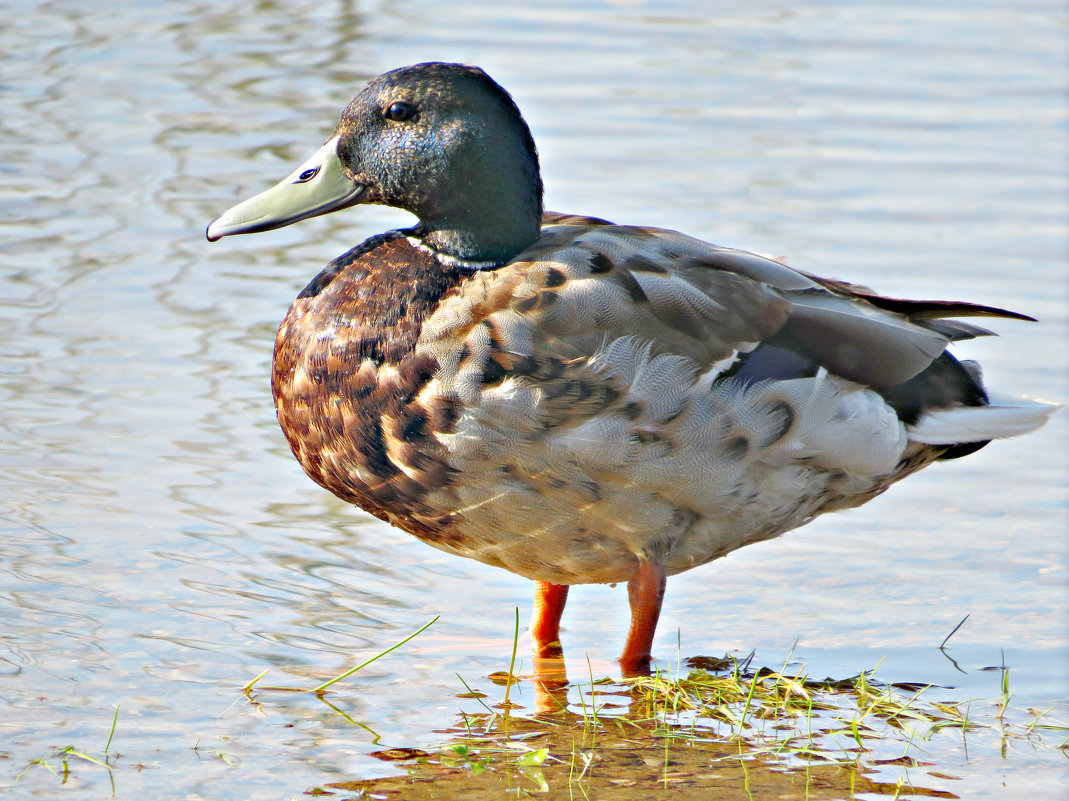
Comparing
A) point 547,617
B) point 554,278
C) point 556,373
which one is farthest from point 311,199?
point 547,617

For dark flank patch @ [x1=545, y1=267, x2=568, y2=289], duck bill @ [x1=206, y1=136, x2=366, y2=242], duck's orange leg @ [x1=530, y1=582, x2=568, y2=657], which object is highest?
duck bill @ [x1=206, y1=136, x2=366, y2=242]

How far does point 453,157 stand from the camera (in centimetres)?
427

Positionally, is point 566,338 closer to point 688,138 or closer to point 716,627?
point 716,627

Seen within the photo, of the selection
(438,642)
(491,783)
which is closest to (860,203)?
(438,642)

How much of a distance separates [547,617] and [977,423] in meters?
1.40

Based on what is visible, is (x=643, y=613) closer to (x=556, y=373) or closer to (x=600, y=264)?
(x=556, y=373)

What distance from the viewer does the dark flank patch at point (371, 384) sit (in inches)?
159

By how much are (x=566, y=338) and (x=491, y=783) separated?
3.66ft

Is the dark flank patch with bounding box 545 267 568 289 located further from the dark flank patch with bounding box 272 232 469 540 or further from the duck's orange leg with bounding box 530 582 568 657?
the duck's orange leg with bounding box 530 582 568 657

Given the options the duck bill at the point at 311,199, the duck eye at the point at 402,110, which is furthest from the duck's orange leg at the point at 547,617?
the duck eye at the point at 402,110

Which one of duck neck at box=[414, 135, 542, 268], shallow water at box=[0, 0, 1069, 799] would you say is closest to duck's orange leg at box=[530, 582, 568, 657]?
shallow water at box=[0, 0, 1069, 799]

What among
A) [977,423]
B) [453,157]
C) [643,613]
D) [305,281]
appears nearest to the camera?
[453,157]

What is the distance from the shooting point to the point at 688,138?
917 centimetres

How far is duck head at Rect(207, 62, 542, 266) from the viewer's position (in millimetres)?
4273
